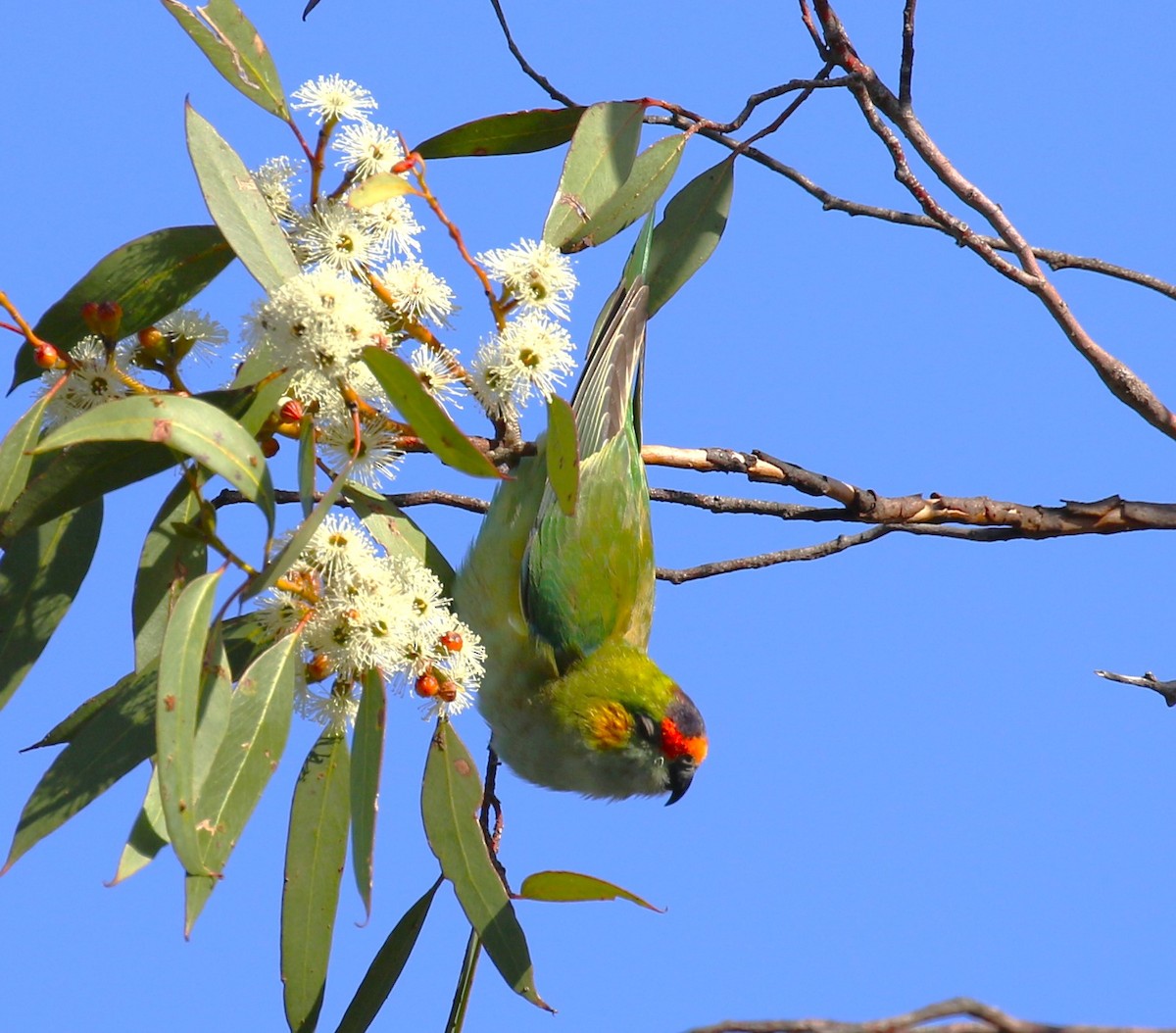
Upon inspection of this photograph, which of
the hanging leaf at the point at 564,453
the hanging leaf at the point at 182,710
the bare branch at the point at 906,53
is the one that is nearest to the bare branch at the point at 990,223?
the bare branch at the point at 906,53

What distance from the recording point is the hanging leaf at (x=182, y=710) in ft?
6.70

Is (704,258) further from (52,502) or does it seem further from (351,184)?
(52,502)

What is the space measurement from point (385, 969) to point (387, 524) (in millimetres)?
1067

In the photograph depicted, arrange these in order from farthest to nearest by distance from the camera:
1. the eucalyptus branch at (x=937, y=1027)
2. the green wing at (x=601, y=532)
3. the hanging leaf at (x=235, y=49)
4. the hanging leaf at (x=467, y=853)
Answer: the green wing at (x=601, y=532), the hanging leaf at (x=467, y=853), the hanging leaf at (x=235, y=49), the eucalyptus branch at (x=937, y=1027)

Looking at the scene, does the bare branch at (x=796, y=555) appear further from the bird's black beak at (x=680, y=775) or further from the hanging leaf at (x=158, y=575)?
the hanging leaf at (x=158, y=575)

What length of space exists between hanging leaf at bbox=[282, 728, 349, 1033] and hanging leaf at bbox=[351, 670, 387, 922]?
206 millimetres

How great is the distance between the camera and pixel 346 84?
8.58 feet

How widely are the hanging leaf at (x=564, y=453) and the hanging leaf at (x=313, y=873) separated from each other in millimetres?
774

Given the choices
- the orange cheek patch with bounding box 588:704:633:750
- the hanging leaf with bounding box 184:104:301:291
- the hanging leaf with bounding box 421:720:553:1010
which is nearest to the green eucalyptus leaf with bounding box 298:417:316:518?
the hanging leaf with bounding box 184:104:301:291

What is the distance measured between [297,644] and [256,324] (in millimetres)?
647

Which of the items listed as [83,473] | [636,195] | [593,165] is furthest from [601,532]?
[83,473]

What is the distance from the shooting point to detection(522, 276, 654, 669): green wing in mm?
3887

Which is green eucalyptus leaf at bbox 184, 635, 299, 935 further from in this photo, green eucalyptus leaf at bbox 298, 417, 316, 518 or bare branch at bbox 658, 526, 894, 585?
bare branch at bbox 658, 526, 894, 585

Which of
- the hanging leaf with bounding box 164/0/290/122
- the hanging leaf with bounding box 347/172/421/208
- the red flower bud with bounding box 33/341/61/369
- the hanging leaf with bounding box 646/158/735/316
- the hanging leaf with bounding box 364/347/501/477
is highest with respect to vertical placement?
the hanging leaf with bounding box 646/158/735/316
